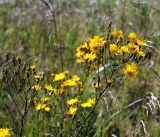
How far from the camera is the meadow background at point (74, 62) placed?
2.58 meters

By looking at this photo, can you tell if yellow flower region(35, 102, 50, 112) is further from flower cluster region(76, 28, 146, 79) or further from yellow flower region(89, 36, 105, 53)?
yellow flower region(89, 36, 105, 53)

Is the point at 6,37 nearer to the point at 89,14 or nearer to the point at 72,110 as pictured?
the point at 89,14

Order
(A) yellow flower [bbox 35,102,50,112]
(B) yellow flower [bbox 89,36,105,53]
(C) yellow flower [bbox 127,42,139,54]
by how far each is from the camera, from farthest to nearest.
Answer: (A) yellow flower [bbox 35,102,50,112]
(B) yellow flower [bbox 89,36,105,53]
(C) yellow flower [bbox 127,42,139,54]

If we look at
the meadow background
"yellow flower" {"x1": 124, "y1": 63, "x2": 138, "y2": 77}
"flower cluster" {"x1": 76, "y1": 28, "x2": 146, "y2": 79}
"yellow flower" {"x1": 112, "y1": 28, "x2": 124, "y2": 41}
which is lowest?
the meadow background

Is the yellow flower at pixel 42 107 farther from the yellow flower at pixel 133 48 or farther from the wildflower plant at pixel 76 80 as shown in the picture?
the yellow flower at pixel 133 48

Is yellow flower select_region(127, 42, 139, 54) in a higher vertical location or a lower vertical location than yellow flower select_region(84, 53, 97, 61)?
higher

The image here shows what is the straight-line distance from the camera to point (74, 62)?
4055 mm

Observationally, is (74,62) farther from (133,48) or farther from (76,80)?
(133,48)

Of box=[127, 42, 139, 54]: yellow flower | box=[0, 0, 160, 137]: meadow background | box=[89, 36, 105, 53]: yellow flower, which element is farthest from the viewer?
box=[0, 0, 160, 137]: meadow background

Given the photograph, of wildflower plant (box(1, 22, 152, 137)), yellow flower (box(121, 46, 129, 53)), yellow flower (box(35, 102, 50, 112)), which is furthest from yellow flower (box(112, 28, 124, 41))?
yellow flower (box(35, 102, 50, 112))

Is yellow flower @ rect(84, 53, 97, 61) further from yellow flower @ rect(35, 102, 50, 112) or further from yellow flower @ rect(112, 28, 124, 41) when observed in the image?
yellow flower @ rect(35, 102, 50, 112)

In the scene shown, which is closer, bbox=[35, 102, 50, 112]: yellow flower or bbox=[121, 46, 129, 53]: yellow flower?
bbox=[121, 46, 129, 53]: yellow flower

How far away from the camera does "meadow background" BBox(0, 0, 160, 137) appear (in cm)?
258

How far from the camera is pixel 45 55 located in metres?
4.09
